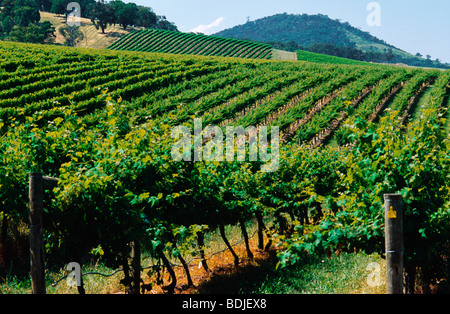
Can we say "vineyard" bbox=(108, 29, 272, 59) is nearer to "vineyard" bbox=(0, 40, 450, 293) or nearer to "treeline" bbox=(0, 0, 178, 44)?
"treeline" bbox=(0, 0, 178, 44)

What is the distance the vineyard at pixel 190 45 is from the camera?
82.6 metres

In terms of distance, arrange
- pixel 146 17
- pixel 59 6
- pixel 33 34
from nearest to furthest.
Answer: pixel 33 34 → pixel 146 17 → pixel 59 6

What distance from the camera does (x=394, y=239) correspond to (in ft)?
11.9

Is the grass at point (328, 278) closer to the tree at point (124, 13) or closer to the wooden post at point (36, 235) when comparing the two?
the wooden post at point (36, 235)

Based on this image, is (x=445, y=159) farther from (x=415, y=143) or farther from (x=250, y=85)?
(x=250, y=85)

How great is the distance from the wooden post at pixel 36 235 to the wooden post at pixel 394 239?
10.6 ft

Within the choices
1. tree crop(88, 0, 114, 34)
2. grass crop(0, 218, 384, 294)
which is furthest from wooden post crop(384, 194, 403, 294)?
tree crop(88, 0, 114, 34)

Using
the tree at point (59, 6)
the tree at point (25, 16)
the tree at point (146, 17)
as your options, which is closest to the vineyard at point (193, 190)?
the tree at point (25, 16)

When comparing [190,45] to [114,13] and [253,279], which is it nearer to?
[114,13]

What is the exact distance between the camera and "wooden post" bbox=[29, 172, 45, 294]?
400 cm

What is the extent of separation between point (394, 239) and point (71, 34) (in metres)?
102

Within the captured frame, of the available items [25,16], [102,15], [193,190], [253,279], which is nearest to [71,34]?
[102,15]
